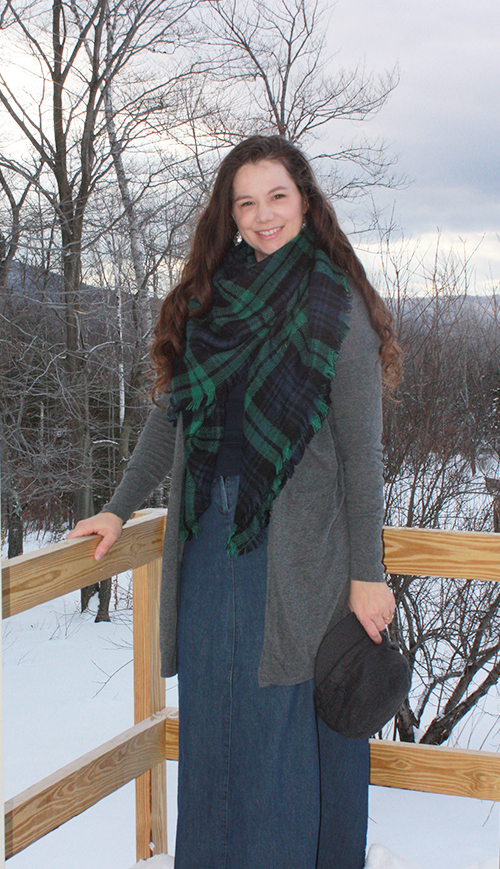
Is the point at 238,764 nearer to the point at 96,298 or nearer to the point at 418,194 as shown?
the point at 418,194

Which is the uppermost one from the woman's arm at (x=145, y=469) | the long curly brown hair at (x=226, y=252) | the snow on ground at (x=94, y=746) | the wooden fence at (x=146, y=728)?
the long curly brown hair at (x=226, y=252)

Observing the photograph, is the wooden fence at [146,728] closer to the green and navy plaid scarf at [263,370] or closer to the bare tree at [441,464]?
the green and navy plaid scarf at [263,370]

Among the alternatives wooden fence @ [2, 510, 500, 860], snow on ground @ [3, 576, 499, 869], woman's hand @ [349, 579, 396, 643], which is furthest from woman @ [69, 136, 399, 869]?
snow on ground @ [3, 576, 499, 869]

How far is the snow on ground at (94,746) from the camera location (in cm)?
330

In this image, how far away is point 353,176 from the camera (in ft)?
23.9

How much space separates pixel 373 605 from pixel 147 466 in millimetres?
558

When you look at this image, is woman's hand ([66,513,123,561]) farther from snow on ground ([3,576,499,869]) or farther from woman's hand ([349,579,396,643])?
snow on ground ([3,576,499,869])

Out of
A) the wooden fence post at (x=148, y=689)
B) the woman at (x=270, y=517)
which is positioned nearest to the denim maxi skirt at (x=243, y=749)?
the woman at (x=270, y=517)

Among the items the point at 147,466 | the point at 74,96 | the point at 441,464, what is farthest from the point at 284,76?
the point at 147,466

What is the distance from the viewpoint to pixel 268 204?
1.36 metres

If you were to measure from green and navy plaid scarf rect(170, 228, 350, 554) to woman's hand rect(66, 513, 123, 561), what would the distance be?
Answer: 0.15 meters

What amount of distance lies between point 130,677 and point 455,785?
5837mm

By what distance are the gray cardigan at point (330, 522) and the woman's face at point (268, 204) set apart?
0.20 meters

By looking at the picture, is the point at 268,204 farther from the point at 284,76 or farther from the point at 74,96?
the point at 74,96
